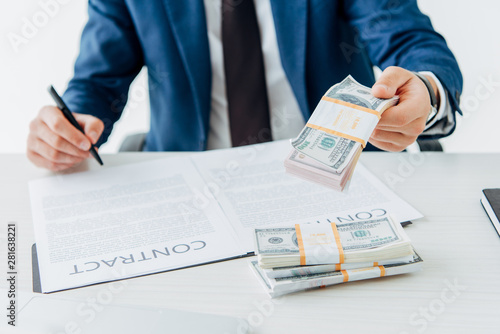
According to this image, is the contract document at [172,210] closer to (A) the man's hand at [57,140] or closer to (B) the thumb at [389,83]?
(A) the man's hand at [57,140]

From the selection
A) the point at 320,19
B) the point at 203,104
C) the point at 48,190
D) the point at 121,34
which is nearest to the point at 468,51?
the point at 320,19

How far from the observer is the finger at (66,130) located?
1058 mm

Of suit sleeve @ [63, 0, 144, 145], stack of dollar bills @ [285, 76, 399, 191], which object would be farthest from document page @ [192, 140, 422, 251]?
suit sleeve @ [63, 0, 144, 145]

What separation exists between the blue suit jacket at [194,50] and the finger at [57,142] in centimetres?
20

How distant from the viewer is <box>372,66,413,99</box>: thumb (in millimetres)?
838

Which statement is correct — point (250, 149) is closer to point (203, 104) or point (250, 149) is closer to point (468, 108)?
point (203, 104)

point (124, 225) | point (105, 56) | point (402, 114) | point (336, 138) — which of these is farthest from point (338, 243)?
point (105, 56)

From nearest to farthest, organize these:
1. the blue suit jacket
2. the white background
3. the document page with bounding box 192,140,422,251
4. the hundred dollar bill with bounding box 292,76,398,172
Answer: the hundred dollar bill with bounding box 292,76,398,172, the document page with bounding box 192,140,422,251, the blue suit jacket, the white background

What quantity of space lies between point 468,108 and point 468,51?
0.29 m

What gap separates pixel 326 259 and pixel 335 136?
0.21 metres

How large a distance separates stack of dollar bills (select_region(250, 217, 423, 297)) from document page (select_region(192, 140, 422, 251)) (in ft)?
0.29

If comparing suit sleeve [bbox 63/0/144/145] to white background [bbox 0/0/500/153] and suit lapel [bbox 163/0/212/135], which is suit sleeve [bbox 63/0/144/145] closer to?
suit lapel [bbox 163/0/212/135]

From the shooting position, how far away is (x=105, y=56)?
139 cm

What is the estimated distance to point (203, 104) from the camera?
4.58ft
